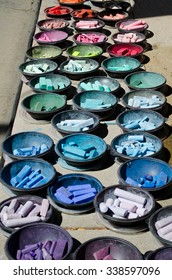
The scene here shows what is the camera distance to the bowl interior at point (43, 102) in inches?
235

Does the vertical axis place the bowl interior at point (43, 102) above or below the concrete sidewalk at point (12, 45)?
above

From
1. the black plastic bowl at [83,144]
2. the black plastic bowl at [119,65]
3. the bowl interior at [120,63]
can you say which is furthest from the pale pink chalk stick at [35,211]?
the bowl interior at [120,63]

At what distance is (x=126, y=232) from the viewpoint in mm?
4273

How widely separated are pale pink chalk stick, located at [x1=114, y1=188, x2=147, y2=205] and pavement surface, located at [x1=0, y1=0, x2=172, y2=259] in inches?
Answer: 9.8

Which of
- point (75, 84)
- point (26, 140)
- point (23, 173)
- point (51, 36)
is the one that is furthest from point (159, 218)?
point (51, 36)

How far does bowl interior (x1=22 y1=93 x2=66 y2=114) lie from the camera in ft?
19.6

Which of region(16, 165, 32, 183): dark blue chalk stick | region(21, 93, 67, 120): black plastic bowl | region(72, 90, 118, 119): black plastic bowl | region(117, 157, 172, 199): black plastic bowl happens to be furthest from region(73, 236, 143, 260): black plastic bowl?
region(21, 93, 67, 120): black plastic bowl

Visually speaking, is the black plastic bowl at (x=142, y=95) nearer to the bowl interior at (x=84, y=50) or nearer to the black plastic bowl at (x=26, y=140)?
the black plastic bowl at (x=26, y=140)

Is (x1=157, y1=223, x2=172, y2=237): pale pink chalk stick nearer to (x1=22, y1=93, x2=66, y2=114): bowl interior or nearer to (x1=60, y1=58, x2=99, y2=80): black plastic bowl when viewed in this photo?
(x1=22, y1=93, x2=66, y2=114): bowl interior

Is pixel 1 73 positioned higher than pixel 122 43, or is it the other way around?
pixel 122 43

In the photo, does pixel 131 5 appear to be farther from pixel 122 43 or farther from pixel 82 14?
pixel 122 43

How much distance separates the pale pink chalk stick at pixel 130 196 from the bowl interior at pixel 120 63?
2.63 m
